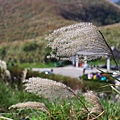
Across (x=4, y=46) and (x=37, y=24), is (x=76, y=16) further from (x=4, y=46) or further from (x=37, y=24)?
(x=4, y=46)

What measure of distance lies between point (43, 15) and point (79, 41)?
46.7m

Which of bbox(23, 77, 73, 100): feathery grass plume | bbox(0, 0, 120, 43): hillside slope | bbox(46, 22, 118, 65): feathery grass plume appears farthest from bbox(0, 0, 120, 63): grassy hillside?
bbox(46, 22, 118, 65): feathery grass plume

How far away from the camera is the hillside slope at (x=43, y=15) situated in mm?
42094

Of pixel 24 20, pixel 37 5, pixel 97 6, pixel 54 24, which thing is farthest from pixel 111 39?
pixel 97 6

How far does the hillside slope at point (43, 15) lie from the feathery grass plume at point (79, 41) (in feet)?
108

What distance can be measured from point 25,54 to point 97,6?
108ft

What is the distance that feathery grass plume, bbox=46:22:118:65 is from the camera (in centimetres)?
176

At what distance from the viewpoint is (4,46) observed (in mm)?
32750

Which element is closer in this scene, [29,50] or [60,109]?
[60,109]

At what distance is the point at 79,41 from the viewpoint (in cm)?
179

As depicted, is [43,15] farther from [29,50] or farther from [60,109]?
[60,109]

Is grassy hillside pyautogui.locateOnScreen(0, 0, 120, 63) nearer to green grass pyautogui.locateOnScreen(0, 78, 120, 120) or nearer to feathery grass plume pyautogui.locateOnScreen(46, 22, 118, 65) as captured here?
green grass pyautogui.locateOnScreen(0, 78, 120, 120)

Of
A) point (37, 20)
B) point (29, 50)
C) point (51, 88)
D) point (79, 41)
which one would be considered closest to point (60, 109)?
point (51, 88)

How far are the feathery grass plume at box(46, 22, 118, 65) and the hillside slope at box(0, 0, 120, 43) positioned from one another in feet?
108
